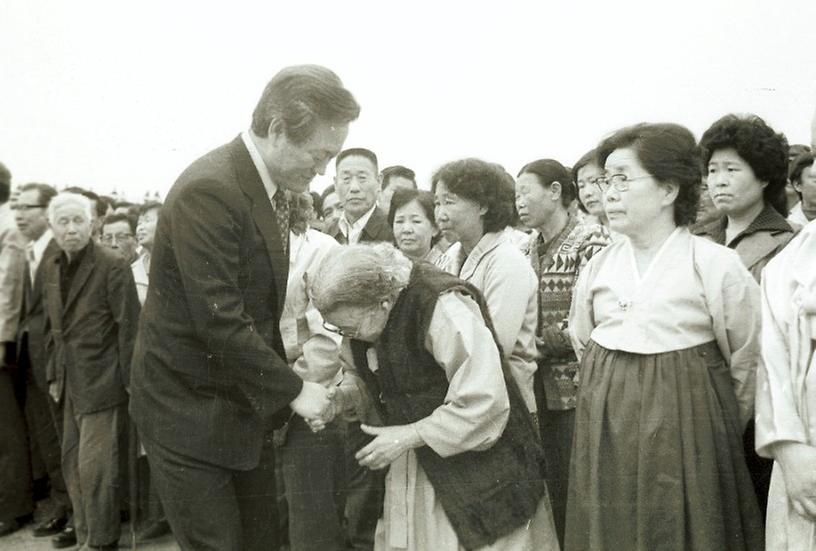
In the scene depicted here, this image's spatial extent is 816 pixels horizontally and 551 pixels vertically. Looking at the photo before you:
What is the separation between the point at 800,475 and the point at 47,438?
4.31 m

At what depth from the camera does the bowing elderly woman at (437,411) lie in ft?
7.55

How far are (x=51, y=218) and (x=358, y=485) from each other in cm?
213

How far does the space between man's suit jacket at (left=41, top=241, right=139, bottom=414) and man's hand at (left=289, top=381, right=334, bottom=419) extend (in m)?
2.22

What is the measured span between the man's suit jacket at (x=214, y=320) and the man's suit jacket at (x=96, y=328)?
204 centimetres

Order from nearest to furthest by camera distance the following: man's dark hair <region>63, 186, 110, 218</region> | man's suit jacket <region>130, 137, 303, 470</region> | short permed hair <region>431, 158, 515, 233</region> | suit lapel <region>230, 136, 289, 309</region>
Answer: man's suit jacket <region>130, 137, 303, 470</region>
suit lapel <region>230, 136, 289, 309</region>
short permed hair <region>431, 158, 515, 233</region>
man's dark hair <region>63, 186, 110, 218</region>

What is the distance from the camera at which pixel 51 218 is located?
432 cm

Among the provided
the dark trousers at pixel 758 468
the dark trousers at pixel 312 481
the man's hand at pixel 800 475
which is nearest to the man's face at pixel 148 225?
the dark trousers at pixel 312 481

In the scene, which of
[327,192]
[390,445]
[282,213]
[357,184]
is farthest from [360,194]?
[390,445]

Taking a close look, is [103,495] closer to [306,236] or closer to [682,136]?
[306,236]

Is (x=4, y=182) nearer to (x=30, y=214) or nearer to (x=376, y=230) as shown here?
(x=30, y=214)

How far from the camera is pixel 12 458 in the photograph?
4.73 metres

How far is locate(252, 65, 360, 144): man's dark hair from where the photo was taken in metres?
2.29

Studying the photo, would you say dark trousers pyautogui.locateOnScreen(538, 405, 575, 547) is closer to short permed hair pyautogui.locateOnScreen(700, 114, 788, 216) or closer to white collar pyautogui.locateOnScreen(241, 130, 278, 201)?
short permed hair pyautogui.locateOnScreen(700, 114, 788, 216)

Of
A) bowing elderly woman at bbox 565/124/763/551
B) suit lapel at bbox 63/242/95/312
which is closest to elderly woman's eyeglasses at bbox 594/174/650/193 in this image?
bowing elderly woman at bbox 565/124/763/551
